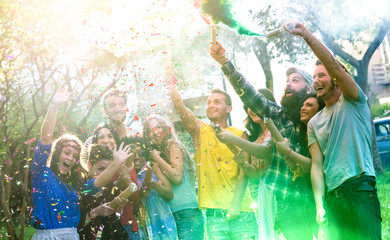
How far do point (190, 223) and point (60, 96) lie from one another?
2.04m

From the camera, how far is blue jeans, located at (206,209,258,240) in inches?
142

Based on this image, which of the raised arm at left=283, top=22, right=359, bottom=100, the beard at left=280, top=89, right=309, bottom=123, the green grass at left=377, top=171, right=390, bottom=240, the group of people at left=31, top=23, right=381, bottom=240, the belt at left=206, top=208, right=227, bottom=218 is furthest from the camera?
the green grass at left=377, top=171, right=390, bottom=240

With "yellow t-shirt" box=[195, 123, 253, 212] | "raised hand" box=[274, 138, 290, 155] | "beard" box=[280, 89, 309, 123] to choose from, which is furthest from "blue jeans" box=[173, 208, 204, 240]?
"beard" box=[280, 89, 309, 123]

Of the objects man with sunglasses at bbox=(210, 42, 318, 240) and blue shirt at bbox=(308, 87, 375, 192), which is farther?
man with sunglasses at bbox=(210, 42, 318, 240)

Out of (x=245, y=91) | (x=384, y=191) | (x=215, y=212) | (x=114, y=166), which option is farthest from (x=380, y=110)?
(x=114, y=166)

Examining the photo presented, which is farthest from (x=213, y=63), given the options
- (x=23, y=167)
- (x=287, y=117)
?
(x=23, y=167)

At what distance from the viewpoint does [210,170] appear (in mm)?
3848

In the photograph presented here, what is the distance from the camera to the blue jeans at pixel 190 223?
381cm

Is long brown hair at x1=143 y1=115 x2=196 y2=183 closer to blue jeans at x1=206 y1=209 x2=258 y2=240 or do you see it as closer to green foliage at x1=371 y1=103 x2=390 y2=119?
blue jeans at x1=206 y1=209 x2=258 y2=240

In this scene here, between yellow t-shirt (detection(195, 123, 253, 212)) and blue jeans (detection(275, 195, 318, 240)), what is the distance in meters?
0.41

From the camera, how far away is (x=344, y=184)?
2809mm

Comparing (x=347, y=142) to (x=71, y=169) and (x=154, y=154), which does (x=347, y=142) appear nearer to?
(x=154, y=154)

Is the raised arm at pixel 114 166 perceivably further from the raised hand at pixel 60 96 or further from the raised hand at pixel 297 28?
the raised hand at pixel 297 28

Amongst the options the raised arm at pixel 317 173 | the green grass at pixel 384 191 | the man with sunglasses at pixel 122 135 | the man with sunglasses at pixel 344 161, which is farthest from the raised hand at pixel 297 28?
the green grass at pixel 384 191
